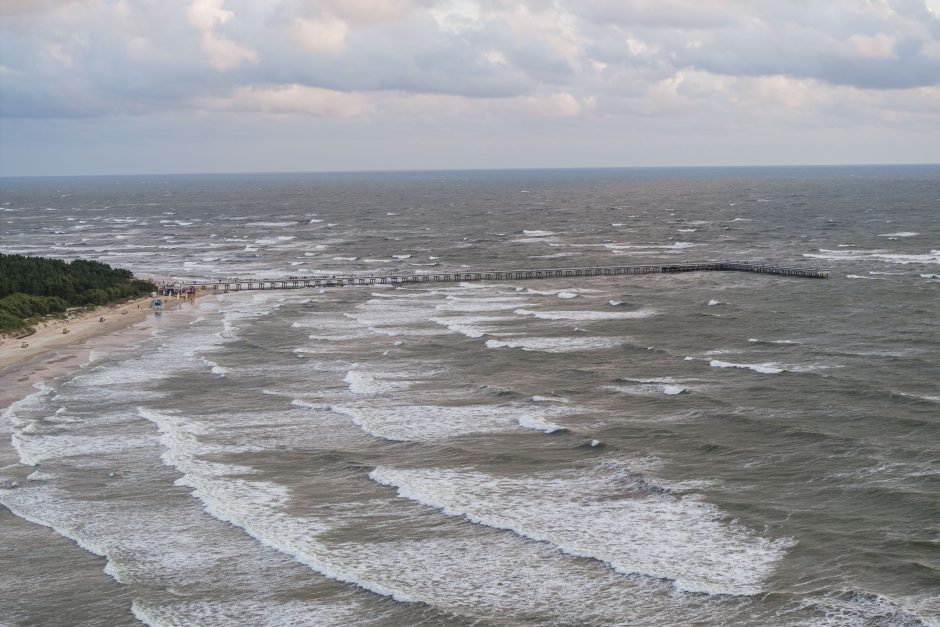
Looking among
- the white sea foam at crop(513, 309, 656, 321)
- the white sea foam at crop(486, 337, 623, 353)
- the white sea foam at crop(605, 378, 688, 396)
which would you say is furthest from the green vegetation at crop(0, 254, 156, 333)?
the white sea foam at crop(605, 378, 688, 396)

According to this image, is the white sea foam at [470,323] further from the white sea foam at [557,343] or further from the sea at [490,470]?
the white sea foam at [557,343]

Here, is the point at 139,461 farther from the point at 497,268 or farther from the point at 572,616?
the point at 497,268

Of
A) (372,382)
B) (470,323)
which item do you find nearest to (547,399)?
(372,382)

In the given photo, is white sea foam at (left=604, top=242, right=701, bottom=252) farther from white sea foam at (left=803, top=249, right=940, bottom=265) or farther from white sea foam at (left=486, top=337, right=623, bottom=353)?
white sea foam at (left=486, top=337, right=623, bottom=353)

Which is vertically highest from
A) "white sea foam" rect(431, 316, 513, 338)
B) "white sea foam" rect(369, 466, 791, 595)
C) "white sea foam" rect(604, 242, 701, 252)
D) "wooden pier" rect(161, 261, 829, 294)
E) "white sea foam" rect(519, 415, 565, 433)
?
"white sea foam" rect(604, 242, 701, 252)

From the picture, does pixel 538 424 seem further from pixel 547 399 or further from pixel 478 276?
pixel 478 276

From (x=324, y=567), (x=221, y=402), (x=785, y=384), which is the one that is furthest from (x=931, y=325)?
(x=324, y=567)

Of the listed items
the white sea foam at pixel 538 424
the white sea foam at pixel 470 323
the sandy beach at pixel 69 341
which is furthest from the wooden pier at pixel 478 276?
the white sea foam at pixel 538 424
